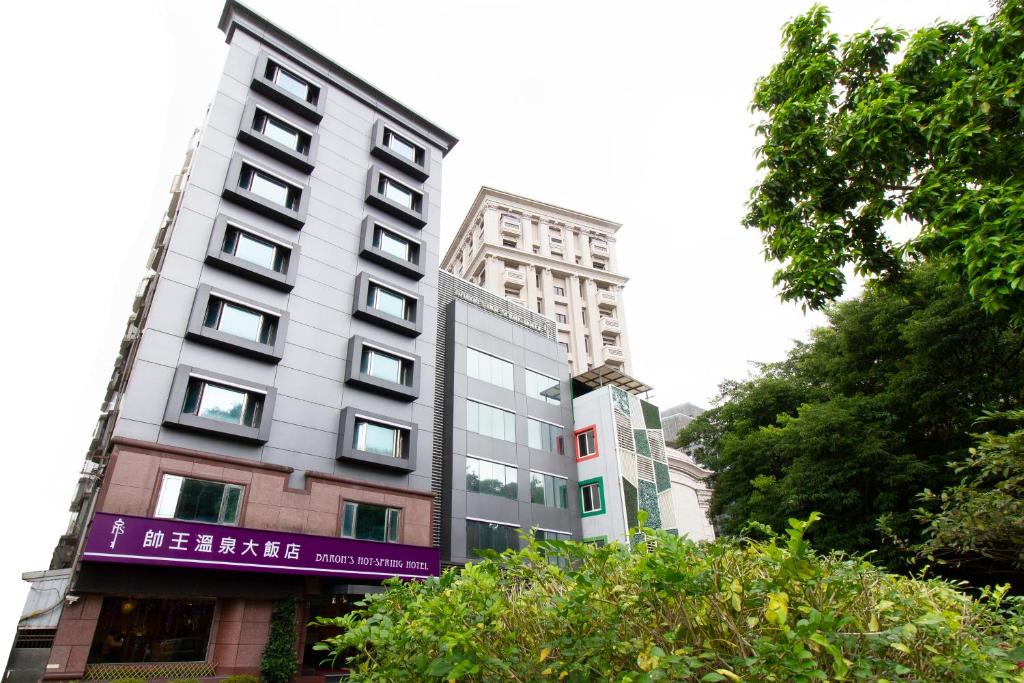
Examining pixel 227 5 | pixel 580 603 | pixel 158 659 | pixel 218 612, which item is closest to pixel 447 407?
→ pixel 218 612

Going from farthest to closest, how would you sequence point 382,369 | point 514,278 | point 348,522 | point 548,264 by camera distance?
point 548,264 < point 514,278 < point 382,369 < point 348,522

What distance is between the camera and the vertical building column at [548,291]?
41.1m

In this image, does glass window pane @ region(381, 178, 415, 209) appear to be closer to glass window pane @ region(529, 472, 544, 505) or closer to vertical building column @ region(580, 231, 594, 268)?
glass window pane @ region(529, 472, 544, 505)

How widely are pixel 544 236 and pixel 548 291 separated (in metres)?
5.46

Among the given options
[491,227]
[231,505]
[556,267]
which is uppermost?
[491,227]

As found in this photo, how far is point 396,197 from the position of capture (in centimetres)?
2467

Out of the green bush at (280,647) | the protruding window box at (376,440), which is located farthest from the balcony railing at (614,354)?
the green bush at (280,647)

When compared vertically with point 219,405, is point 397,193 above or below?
above

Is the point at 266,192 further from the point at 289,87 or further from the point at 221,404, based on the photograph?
the point at 221,404

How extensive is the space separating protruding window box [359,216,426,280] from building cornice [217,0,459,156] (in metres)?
6.46

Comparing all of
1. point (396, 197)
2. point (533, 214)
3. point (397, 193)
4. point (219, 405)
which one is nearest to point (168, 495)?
point (219, 405)

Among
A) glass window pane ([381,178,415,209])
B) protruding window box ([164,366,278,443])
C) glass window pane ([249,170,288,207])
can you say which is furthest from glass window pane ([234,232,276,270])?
glass window pane ([381,178,415,209])

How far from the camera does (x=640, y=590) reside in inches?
103

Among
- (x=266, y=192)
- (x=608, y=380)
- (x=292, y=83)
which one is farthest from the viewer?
(x=608, y=380)
